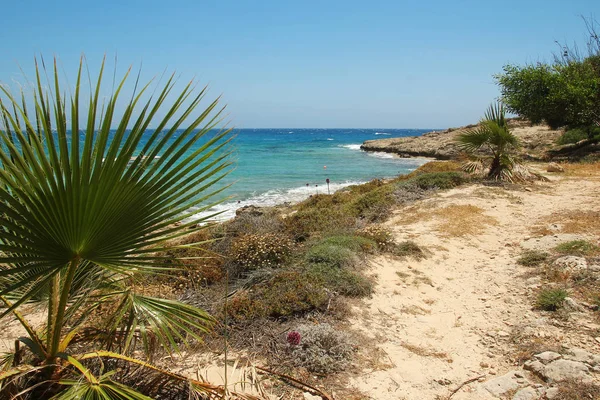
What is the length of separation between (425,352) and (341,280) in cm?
169

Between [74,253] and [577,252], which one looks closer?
[74,253]

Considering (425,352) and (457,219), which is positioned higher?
(457,219)

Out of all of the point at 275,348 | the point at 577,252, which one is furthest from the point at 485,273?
the point at 275,348

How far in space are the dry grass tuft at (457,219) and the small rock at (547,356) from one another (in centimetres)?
444

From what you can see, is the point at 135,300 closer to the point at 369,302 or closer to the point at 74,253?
the point at 74,253

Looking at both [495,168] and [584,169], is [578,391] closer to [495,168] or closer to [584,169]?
[495,168]

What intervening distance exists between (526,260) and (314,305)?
4.00m

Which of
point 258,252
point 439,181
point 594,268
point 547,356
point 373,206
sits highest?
point 439,181

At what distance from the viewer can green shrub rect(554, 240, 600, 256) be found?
6.18 metres

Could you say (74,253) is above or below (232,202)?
above

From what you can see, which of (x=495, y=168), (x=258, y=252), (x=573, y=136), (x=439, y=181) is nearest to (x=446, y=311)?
(x=258, y=252)

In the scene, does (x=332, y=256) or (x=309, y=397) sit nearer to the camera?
(x=309, y=397)

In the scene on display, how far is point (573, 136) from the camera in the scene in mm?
22312

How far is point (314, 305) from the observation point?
492 cm
